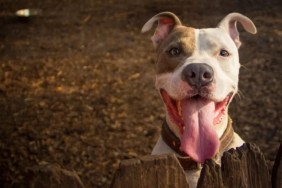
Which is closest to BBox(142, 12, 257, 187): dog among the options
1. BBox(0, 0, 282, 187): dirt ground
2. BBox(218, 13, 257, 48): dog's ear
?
BBox(218, 13, 257, 48): dog's ear

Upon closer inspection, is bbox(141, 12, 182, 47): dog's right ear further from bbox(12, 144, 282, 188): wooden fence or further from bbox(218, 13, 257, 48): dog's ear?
bbox(12, 144, 282, 188): wooden fence

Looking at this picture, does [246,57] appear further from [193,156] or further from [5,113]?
[193,156]

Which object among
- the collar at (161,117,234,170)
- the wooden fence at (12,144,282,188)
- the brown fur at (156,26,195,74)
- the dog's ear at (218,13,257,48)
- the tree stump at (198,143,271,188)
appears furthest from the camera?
the dog's ear at (218,13,257,48)

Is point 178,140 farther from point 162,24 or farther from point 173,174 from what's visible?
point 173,174

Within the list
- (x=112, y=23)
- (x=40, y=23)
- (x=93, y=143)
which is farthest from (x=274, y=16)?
(x=93, y=143)

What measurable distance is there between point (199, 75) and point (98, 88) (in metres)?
4.49

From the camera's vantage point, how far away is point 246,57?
8.03m

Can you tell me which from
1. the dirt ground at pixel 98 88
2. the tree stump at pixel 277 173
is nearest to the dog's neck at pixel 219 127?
the tree stump at pixel 277 173

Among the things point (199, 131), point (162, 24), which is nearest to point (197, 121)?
point (199, 131)

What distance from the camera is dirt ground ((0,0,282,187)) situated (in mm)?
5672

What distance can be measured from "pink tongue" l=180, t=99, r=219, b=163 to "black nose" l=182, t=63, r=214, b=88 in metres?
0.15

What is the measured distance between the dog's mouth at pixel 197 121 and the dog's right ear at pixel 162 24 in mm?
687

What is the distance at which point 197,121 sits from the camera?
3047 millimetres

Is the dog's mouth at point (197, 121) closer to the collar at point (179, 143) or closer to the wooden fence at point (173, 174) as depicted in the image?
the collar at point (179, 143)
